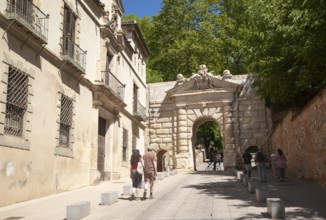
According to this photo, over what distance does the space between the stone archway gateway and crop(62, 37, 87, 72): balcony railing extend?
12858mm

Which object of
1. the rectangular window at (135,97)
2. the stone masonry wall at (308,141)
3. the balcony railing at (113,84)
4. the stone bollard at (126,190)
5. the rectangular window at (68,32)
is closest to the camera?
the stone bollard at (126,190)

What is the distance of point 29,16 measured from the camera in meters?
10.4

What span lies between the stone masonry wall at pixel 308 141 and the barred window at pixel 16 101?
8929 millimetres

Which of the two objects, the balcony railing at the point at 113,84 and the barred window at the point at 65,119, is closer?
the barred window at the point at 65,119

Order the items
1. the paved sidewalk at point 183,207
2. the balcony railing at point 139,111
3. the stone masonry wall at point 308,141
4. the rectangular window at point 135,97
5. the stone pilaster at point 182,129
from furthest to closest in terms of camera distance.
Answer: the stone pilaster at point 182,129 < the rectangular window at point 135,97 < the balcony railing at point 139,111 < the stone masonry wall at point 308,141 < the paved sidewalk at point 183,207

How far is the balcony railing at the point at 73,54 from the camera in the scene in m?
12.9

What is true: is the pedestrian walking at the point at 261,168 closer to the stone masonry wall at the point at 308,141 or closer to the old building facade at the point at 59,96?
the stone masonry wall at the point at 308,141

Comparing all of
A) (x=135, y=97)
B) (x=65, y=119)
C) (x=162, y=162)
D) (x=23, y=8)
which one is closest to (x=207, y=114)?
(x=135, y=97)

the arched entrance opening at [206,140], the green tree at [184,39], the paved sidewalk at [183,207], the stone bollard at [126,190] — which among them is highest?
the green tree at [184,39]

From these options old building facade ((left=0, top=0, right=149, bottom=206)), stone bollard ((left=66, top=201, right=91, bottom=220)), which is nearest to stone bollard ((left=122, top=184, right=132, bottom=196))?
old building facade ((left=0, top=0, right=149, bottom=206))

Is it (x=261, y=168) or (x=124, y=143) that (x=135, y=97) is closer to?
(x=124, y=143)

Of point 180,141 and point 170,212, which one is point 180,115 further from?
point 170,212

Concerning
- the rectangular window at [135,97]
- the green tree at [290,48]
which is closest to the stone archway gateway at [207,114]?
the rectangular window at [135,97]

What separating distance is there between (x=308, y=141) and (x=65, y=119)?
353 inches
